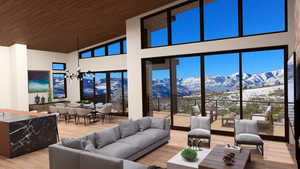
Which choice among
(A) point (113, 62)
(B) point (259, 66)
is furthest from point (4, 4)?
(B) point (259, 66)

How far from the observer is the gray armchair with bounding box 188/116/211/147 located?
5.20 m

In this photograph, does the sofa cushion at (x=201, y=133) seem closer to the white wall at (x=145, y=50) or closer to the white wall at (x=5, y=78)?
the white wall at (x=145, y=50)

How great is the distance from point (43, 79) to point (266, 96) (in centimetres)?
1043

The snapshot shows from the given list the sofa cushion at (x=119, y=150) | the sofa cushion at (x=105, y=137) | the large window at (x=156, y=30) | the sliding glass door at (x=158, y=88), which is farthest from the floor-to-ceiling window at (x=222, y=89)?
the sofa cushion at (x=105, y=137)

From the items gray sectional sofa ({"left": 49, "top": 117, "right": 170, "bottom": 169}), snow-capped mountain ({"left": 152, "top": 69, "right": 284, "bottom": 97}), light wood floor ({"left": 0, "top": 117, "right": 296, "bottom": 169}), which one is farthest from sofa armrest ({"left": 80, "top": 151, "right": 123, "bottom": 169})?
snow-capped mountain ({"left": 152, "top": 69, "right": 284, "bottom": 97})

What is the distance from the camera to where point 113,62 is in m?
10.5

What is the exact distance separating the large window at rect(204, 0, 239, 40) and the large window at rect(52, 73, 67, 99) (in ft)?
28.8

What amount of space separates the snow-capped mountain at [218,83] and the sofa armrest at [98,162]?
4702mm

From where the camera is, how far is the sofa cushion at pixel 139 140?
4.57 meters

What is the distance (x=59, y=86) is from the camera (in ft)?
38.6

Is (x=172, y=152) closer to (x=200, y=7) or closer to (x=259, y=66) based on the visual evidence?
(x=259, y=66)

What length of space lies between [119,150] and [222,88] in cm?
410

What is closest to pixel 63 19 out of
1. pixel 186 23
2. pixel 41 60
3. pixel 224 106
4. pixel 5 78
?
pixel 186 23

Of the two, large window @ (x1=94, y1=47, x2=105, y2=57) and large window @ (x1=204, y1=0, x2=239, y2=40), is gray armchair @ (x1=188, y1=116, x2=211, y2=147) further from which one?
large window @ (x1=94, y1=47, x2=105, y2=57)
